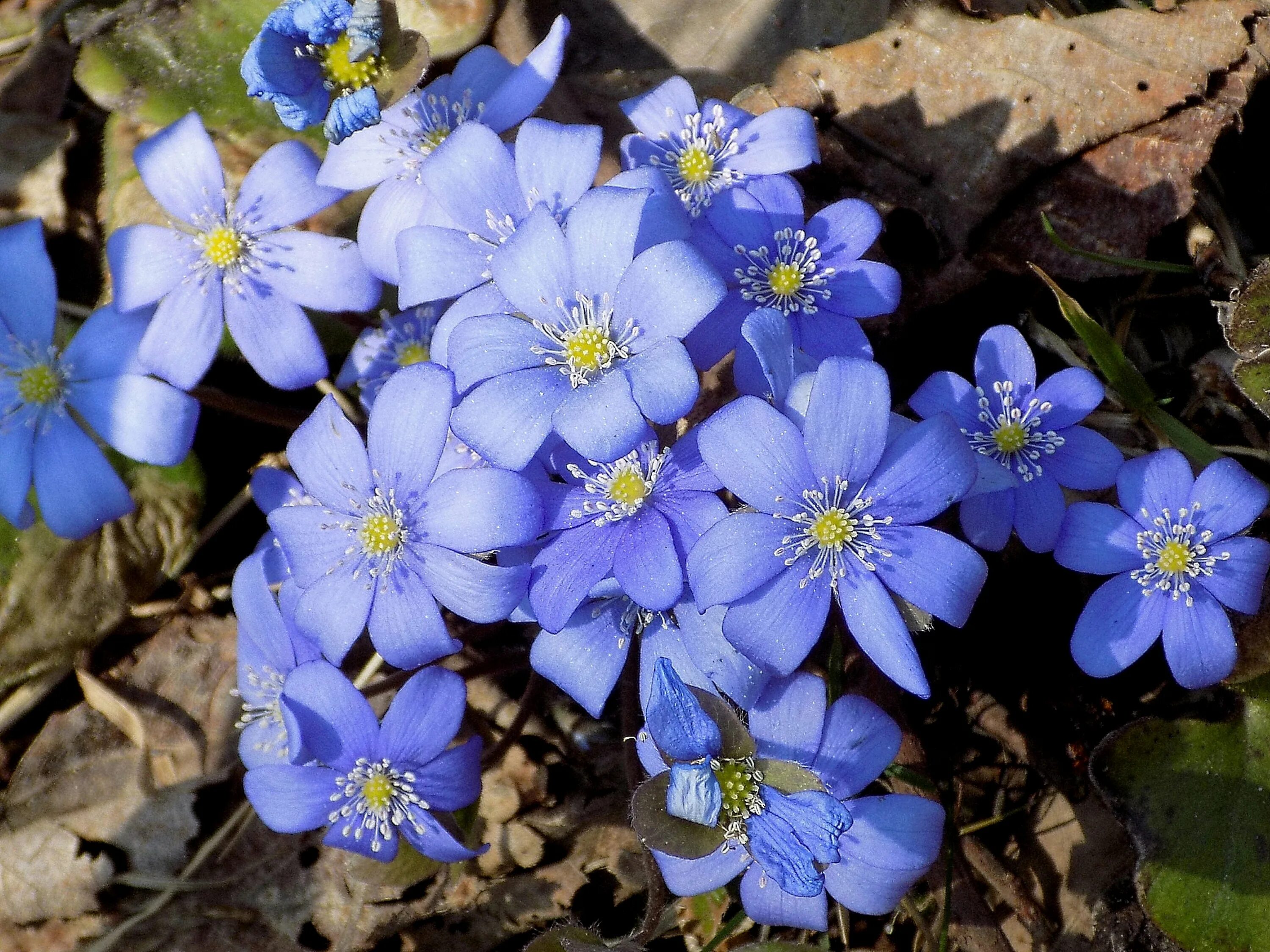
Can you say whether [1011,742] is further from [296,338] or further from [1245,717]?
[296,338]

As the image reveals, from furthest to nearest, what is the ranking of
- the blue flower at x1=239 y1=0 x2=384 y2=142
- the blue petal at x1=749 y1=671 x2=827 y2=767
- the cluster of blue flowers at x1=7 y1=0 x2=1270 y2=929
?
the blue flower at x1=239 y1=0 x2=384 y2=142
the blue petal at x1=749 y1=671 x2=827 y2=767
the cluster of blue flowers at x1=7 y1=0 x2=1270 y2=929

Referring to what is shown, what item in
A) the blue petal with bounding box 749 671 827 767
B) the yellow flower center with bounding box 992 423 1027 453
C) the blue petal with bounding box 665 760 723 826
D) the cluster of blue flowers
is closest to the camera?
the blue petal with bounding box 665 760 723 826

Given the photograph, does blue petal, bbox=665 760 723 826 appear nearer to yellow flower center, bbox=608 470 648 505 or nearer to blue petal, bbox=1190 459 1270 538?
yellow flower center, bbox=608 470 648 505

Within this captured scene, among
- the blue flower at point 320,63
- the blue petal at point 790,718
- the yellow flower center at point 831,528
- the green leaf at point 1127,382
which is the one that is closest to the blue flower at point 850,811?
the blue petal at point 790,718

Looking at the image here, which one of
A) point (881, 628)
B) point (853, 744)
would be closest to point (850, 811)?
point (853, 744)

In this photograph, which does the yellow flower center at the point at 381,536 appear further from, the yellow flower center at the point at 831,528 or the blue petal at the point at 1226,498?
the blue petal at the point at 1226,498

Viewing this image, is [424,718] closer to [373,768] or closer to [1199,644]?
[373,768]

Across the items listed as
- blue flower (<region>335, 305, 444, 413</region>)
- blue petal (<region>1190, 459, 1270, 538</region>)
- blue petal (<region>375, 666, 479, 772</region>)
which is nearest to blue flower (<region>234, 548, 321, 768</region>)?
blue petal (<region>375, 666, 479, 772</region>)
